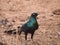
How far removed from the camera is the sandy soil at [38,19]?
26.5 feet

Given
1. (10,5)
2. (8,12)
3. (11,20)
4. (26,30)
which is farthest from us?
(10,5)

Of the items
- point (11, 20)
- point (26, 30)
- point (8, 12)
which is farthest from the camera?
point (8, 12)

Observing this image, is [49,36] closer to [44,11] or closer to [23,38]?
[23,38]

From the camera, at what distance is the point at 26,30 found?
7.45 m

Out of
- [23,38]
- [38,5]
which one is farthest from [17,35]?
[38,5]

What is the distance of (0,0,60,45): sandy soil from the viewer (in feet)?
26.5

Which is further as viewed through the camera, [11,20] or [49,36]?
[11,20]

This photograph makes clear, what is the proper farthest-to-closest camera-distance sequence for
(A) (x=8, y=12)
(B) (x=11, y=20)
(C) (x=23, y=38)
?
(A) (x=8, y=12)
(B) (x=11, y=20)
(C) (x=23, y=38)

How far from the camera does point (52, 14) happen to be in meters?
9.91

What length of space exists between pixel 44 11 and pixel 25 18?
0.93 metres

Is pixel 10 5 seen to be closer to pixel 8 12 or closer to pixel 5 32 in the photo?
pixel 8 12

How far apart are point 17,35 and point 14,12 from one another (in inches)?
76.3

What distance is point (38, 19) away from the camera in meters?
9.45

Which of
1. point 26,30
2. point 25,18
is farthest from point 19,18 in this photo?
point 26,30
